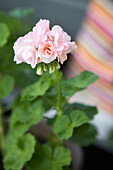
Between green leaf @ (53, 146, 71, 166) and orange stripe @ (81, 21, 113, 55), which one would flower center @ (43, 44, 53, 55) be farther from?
orange stripe @ (81, 21, 113, 55)

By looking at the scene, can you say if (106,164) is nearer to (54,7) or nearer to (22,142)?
(22,142)

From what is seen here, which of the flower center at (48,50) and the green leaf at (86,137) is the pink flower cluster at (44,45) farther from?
the green leaf at (86,137)

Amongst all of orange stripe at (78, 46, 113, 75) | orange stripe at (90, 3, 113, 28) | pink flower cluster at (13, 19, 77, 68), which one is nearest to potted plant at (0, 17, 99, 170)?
pink flower cluster at (13, 19, 77, 68)

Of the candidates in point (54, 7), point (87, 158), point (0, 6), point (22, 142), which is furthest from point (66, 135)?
point (0, 6)

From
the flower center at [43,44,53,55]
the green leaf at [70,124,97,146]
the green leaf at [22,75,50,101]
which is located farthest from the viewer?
the green leaf at [70,124,97,146]

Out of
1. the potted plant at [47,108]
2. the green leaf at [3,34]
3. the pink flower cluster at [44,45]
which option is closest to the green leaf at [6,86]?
the potted plant at [47,108]

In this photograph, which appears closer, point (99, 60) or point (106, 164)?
point (106, 164)

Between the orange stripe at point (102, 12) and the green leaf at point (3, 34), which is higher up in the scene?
the orange stripe at point (102, 12)
